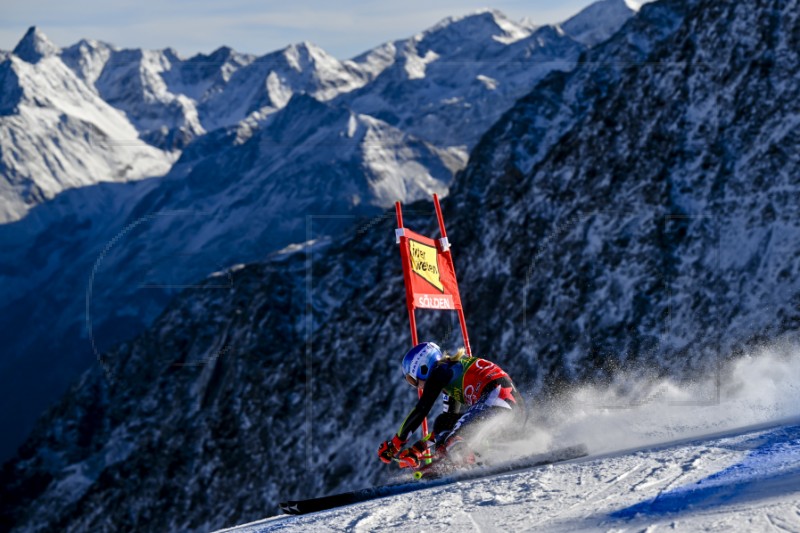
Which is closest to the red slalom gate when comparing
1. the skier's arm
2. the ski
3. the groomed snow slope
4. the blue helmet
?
the blue helmet

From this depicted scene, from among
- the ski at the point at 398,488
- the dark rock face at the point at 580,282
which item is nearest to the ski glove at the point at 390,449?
the ski at the point at 398,488

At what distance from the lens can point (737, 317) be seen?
22.0 meters

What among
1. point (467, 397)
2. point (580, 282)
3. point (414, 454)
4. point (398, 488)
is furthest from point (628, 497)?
point (580, 282)

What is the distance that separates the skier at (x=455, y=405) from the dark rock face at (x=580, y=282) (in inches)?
439

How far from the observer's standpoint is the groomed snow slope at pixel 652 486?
7.77 m

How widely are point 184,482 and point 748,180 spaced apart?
29.6 m

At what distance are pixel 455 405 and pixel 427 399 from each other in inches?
34.4

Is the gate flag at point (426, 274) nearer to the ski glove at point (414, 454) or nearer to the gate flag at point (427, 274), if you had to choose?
the gate flag at point (427, 274)

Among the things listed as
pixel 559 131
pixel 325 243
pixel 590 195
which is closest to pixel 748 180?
pixel 590 195

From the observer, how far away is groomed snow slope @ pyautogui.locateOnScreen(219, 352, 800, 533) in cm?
777

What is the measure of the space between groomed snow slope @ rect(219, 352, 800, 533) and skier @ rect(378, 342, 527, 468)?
103cm

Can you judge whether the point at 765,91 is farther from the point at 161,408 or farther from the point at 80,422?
the point at 80,422

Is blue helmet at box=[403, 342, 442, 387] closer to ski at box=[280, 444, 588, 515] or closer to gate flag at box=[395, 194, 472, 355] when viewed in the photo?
ski at box=[280, 444, 588, 515]

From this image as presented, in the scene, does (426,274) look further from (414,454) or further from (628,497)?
(628,497)
